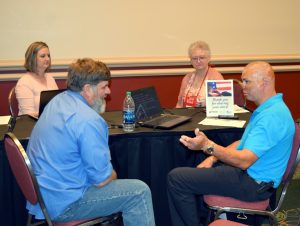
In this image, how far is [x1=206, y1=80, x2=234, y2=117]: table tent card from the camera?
3133 millimetres

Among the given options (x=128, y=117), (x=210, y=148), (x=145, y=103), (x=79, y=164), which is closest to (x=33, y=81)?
(x=145, y=103)

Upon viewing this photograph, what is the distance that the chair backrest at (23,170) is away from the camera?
193 cm

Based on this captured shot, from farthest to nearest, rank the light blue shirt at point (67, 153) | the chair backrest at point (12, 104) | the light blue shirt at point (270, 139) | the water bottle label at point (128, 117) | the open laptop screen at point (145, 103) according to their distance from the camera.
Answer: the chair backrest at point (12, 104), the open laptop screen at point (145, 103), the water bottle label at point (128, 117), the light blue shirt at point (270, 139), the light blue shirt at point (67, 153)

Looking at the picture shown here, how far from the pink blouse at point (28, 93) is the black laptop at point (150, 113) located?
1.04 metres

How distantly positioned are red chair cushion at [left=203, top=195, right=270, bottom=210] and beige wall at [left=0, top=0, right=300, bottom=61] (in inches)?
103

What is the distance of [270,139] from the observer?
7.25ft

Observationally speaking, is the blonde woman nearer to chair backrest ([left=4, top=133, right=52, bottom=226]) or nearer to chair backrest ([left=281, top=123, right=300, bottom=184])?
chair backrest ([left=4, top=133, right=52, bottom=226])

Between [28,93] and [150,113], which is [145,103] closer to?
[150,113]

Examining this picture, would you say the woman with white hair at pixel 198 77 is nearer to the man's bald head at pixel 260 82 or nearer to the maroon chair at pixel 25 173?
the man's bald head at pixel 260 82

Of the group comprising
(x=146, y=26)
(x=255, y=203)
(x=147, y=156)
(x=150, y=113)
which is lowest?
(x=255, y=203)

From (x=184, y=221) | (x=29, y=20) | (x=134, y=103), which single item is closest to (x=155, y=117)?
(x=134, y=103)

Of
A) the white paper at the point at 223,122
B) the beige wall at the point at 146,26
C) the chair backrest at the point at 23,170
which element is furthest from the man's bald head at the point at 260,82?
the beige wall at the point at 146,26

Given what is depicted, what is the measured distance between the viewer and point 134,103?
3008mm

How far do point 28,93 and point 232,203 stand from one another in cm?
210
